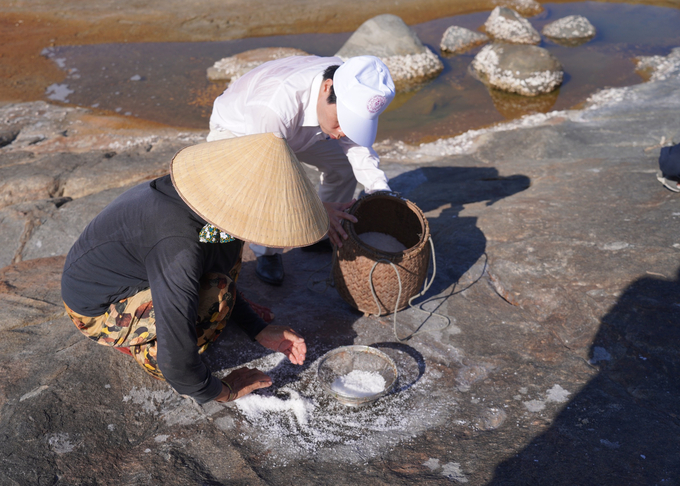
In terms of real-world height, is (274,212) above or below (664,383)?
above

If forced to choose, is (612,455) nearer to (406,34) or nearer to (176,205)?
(176,205)

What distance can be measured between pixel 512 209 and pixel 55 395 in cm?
307

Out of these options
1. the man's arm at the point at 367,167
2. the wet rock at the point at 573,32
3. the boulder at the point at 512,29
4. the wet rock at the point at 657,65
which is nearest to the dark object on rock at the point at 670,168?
the man's arm at the point at 367,167

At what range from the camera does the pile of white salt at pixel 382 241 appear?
276 centimetres

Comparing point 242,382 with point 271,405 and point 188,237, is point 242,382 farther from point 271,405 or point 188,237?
point 188,237

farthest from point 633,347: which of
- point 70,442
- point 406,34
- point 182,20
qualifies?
point 182,20

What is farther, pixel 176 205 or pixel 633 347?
pixel 633 347

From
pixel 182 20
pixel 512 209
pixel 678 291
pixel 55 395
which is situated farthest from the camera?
pixel 182 20

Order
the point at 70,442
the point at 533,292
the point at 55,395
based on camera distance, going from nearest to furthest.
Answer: the point at 70,442 → the point at 55,395 → the point at 533,292

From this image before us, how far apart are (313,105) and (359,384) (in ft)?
4.94

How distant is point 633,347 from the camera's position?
238 cm

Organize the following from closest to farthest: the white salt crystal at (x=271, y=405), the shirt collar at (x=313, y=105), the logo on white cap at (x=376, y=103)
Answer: the white salt crystal at (x=271, y=405) < the logo on white cap at (x=376, y=103) < the shirt collar at (x=313, y=105)

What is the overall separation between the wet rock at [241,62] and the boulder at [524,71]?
3.48 m

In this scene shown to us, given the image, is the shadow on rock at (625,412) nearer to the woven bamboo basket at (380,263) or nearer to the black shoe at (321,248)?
the woven bamboo basket at (380,263)
